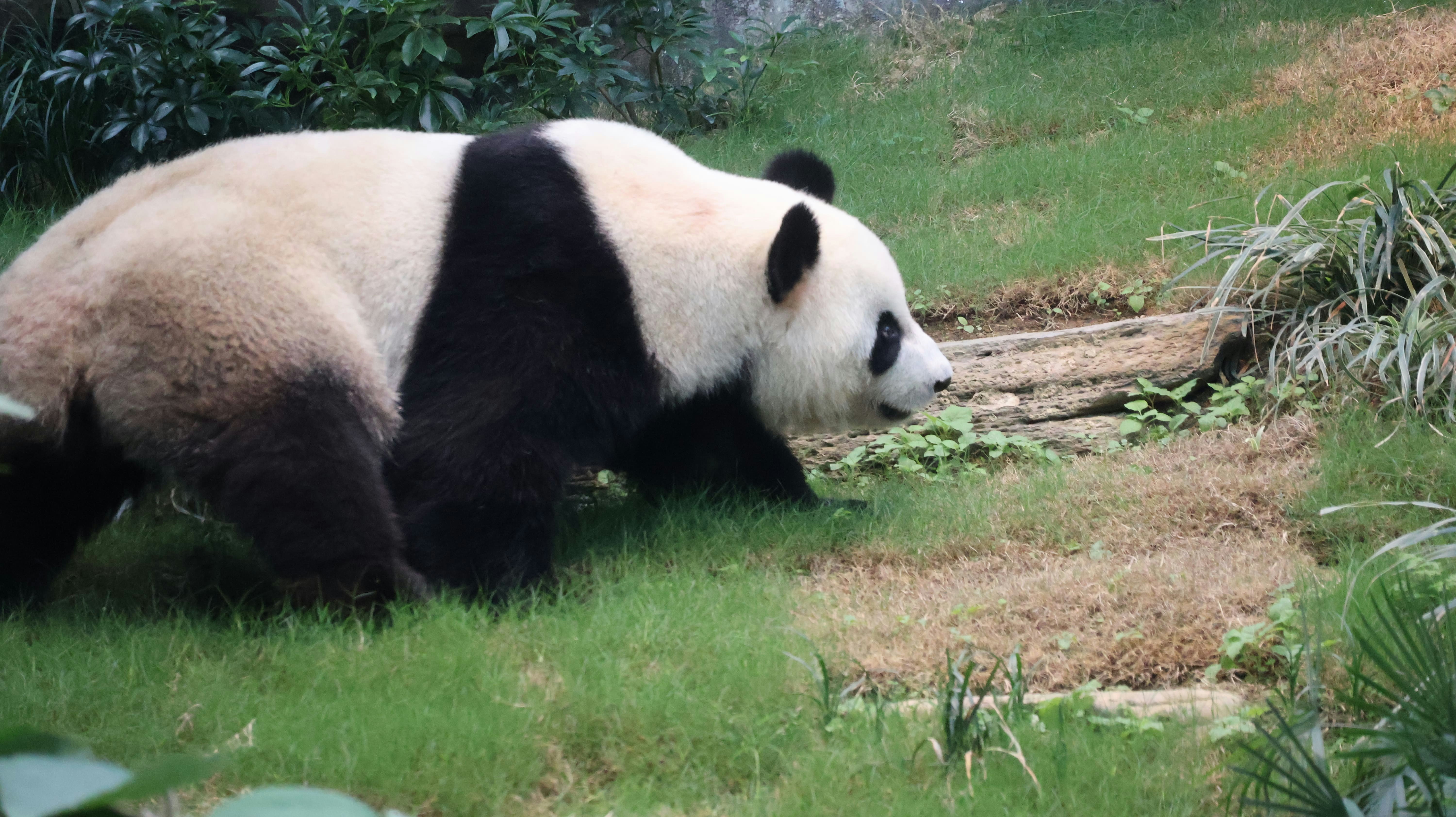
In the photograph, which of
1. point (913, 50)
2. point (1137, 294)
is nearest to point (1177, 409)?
point (1137, 294)

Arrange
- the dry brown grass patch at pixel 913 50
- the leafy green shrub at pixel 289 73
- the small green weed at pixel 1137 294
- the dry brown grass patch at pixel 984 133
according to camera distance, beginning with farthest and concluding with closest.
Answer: the dry brown grass patch at pixel 913 50, the dry brown grass patch at pixel 984 133, the leafy green shrub at pixel 289 73, the small green weed at pixel 1137 294

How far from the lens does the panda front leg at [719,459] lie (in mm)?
4480

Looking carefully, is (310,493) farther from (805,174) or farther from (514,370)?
(805,174)

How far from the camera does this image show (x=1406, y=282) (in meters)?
4.92

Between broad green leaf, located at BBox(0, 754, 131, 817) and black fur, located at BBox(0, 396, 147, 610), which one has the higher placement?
broad green leaf, located at BBox(0, 754, 131, 817)

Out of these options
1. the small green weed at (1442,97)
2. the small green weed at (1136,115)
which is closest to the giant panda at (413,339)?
the small green weed at (1136,115)

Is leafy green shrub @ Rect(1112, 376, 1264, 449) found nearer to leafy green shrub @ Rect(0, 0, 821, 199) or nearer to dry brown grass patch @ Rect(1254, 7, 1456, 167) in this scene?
dry brown grass patch @ Rect(1254, 7, 1456, 167)

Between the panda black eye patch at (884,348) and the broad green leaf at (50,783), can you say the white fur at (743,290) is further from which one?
the broad green leaf at (50,783)

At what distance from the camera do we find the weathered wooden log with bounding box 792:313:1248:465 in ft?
17.5

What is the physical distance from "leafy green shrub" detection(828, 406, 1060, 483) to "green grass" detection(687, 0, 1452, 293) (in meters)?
1.07

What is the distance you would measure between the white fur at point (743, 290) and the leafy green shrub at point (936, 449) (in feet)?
2.69

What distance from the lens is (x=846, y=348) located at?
4.15 meters

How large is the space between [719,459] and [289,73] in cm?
392

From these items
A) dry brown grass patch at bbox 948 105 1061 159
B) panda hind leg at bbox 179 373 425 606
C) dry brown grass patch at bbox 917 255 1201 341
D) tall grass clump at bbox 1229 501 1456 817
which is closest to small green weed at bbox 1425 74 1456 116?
dry brown grass patch at bbox 948 105 1061 159
